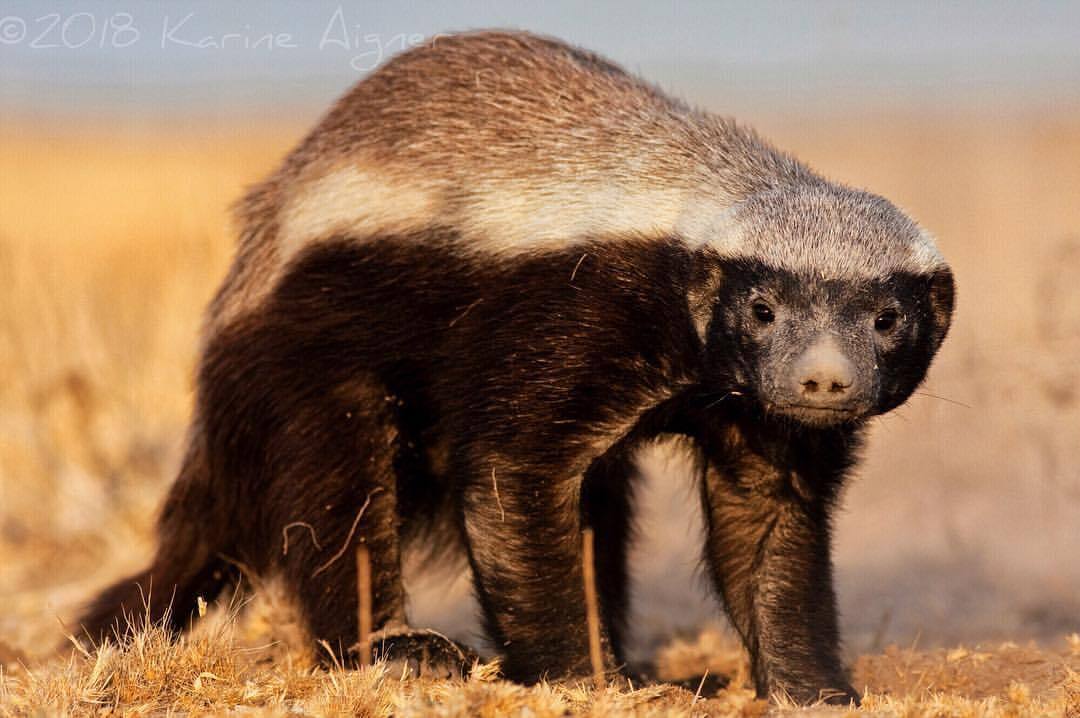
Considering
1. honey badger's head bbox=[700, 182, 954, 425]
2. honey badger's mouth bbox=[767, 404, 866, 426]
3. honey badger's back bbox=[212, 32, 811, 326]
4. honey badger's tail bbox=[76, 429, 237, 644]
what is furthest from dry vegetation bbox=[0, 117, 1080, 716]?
honey badger's back bbox=[212, 32, 811, 326]

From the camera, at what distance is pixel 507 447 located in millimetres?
4699

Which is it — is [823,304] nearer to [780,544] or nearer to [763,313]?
[763,313]

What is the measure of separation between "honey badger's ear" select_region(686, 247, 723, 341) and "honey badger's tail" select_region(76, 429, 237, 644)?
6.99ft

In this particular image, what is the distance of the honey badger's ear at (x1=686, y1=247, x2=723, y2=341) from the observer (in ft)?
14.9

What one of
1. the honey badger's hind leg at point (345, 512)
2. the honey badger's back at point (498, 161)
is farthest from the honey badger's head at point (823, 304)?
the honey badger's hind leg at point (345, 512)

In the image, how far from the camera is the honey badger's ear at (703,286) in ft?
14.9

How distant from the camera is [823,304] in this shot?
430 centimetres

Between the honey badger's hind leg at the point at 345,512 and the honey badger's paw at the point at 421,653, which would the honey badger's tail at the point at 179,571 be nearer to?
the honey badger's hind leg at the point at 345,512

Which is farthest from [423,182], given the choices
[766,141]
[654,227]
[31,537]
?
[31,537]

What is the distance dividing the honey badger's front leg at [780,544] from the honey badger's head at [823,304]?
56 centimetres

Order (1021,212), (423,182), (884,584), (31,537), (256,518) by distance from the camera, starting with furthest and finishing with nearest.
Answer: (1021,212), (31,537), (884,584), (256,518), (423,182)

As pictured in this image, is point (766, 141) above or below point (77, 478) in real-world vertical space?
above

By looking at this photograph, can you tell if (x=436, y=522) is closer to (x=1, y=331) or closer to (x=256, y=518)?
(x=256, y=518)

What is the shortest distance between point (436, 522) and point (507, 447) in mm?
1043
